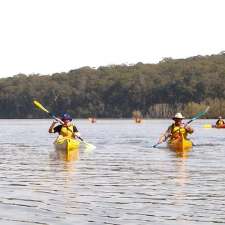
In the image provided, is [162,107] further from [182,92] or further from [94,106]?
[94,106]

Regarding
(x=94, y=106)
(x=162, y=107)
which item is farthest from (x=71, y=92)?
(x=162, y=107)

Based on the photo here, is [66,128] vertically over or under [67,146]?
over

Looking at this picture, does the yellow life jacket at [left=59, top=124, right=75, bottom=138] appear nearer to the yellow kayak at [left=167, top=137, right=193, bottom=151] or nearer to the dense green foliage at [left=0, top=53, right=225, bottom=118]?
the yellow kayak at [left=167, top=137, right=193, bottom=151]

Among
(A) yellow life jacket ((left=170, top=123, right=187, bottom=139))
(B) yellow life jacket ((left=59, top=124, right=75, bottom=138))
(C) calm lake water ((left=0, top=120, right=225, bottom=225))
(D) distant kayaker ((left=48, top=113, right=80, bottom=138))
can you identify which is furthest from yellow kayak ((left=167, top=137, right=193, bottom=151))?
(C) calm lake water ((left=0, top=120, right=225, bottom=225))

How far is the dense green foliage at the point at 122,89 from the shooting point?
14962 cm

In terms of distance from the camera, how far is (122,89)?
169 metres

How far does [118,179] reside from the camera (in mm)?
18875

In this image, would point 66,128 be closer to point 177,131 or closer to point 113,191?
point 177,131

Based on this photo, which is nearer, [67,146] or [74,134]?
[67,146]

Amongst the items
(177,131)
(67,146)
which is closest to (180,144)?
(177,131)

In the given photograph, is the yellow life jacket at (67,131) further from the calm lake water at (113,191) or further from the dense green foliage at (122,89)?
the dense green foliage at (122,89)

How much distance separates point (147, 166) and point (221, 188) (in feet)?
21.9

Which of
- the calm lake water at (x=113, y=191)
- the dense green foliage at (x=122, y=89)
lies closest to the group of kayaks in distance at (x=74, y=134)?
the calm lake water at (x=113, y=191)

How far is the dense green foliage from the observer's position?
149625 millimetres
